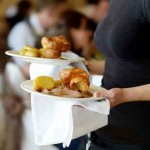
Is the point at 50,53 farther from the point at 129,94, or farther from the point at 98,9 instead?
the point at 98,9

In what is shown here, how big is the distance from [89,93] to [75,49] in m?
0.88

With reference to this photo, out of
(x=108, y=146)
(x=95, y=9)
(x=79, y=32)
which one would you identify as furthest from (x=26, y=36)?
(x=108, y=146)

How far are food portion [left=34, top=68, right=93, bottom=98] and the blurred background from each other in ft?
2.51

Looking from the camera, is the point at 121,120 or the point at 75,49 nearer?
the point at 121,120

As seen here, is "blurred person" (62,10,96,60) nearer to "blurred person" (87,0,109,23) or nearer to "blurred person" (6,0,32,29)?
"blurred person" (87,0,109,23)

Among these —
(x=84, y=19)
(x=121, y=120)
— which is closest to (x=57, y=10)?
(x=84, y=19)

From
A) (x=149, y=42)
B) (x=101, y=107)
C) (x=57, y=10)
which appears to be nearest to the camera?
(x=101, y=107)

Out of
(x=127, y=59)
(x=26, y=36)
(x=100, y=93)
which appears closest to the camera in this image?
(x=100, y=93)

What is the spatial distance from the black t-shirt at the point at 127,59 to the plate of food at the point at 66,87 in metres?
0.12

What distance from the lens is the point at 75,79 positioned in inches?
26.5

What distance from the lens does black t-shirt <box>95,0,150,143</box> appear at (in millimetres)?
728

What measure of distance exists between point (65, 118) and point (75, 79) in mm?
83

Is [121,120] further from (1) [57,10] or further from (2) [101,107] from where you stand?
(1) [57,10]

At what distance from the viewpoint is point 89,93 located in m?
0.67
